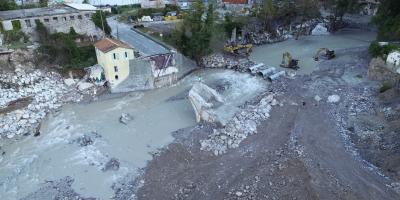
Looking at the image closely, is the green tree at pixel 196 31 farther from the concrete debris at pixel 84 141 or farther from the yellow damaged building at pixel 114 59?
the concrete debris at pixel 84 141

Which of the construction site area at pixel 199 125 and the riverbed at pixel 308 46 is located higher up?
the riverbed at pixel 308 46

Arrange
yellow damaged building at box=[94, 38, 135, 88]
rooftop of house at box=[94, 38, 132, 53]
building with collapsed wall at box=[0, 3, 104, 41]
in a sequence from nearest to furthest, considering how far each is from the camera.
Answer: rooftop of house at box=[94, 38, 132, 53]
yellow damaged building at box=[94, 38, 135, 88]
building with collapsed wall at box=[0, 3, 104, 41]

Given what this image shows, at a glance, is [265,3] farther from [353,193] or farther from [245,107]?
[353,193]

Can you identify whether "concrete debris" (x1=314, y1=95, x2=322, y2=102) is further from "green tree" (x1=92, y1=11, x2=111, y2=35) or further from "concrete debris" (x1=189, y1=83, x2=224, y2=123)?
"green tree" (x1=92, y1=11, x2=111, y2=35)

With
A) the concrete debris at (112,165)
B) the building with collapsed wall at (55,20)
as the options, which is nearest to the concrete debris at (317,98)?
the concrete debris at (112,165)

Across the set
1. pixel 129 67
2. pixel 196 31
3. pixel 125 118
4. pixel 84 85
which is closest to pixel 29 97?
pixel 84 85

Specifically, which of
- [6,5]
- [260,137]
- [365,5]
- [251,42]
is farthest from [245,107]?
[365,5]

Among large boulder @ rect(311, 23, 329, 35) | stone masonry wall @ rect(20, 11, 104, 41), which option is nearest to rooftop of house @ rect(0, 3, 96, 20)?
stone masonry wall @ rect(20, 11, 104, 41)
